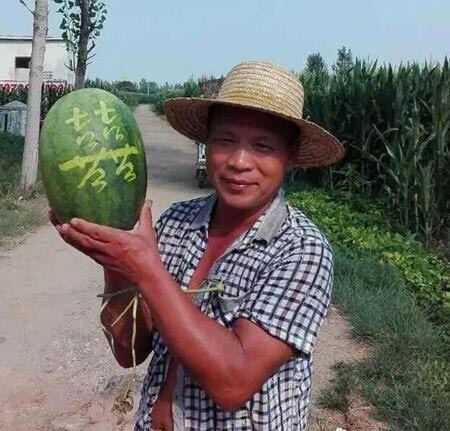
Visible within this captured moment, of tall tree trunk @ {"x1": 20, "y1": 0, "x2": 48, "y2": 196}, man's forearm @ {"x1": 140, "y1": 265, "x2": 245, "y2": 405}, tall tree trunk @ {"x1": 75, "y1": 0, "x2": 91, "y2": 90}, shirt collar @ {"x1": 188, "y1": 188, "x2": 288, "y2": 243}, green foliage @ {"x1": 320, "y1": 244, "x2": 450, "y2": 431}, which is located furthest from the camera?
tall tree trunk @ {"x1": 75, "y1": 0, "x2": 91, "y2": 90}

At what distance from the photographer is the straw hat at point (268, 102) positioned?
154 cm

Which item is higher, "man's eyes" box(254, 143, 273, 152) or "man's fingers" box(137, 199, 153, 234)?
"man's eyes" box(254, 143, 273, 152)

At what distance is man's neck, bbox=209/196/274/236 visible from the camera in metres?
1.57

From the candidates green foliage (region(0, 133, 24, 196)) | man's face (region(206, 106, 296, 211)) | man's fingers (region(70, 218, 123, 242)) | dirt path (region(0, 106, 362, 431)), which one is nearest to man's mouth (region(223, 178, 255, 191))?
man's face (region(206, 106, 296, 211))

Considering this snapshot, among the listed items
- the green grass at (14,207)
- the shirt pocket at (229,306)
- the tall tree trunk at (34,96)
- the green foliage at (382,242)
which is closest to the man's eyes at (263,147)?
the shirt pocket at (229,306)

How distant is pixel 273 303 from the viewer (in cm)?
139

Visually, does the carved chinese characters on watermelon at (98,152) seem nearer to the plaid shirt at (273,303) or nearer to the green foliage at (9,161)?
the plaid shirt at (273,303)

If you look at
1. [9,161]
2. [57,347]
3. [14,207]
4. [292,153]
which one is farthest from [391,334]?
[9,161]

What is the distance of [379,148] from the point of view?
32.1 feet

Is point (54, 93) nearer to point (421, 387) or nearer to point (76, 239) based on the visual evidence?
point (421, 387)

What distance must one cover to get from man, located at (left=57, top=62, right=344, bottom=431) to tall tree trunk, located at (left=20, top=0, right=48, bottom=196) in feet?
26.9

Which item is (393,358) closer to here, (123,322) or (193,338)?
(123,322)

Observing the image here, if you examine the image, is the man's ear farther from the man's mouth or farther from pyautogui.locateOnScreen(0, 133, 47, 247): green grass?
pyautogui.locateOnScreen(0, 133, 47, 247): green grass

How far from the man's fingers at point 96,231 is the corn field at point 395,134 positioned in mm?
5473
